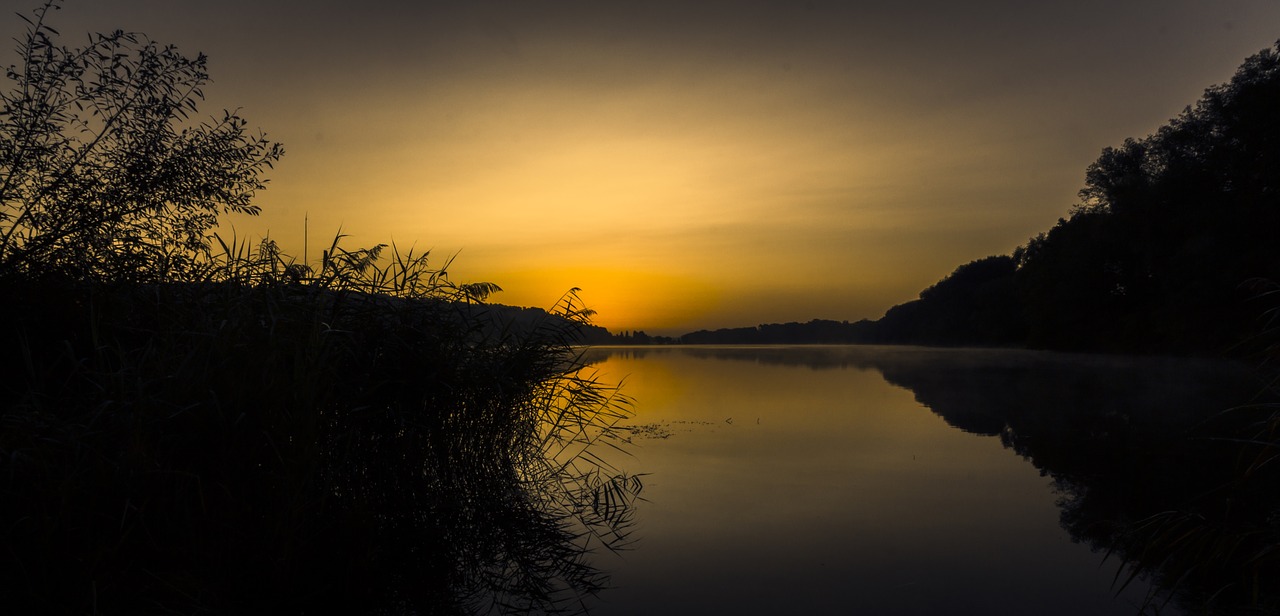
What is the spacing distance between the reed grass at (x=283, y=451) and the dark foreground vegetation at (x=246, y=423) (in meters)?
0.02

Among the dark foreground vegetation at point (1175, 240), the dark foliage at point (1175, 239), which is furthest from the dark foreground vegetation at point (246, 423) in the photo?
the dark foliage at point (1175, 239)

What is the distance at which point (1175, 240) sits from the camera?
3819cm

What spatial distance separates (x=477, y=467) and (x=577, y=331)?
7.50 ft

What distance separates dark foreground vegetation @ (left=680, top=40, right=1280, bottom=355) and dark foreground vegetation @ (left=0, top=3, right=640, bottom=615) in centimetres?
2494

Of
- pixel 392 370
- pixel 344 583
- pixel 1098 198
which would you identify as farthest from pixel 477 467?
pixel 1098 198

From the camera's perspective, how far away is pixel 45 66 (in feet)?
28.9

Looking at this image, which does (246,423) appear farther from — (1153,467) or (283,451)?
(1153,467)

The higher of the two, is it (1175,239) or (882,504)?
(1175,239)

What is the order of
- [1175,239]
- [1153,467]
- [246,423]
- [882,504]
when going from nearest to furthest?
[246,423] → [882,504] → [1153,467] → [1175,239]

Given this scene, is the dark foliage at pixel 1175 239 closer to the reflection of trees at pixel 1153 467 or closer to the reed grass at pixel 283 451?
the reflection of trees at pixel 1153 467

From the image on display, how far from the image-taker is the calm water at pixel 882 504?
612 cm

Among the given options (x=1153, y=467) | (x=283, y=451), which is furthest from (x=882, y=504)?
(x=283, y=451)

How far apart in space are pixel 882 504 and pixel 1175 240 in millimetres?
38817

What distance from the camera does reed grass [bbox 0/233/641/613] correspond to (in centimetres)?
464
